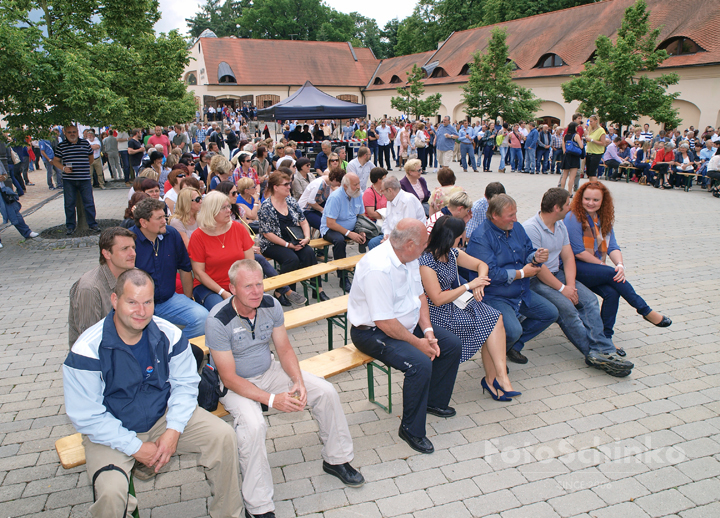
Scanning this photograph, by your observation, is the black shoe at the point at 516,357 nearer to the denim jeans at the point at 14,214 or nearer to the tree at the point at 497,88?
the denim jeans at the point at 14,214

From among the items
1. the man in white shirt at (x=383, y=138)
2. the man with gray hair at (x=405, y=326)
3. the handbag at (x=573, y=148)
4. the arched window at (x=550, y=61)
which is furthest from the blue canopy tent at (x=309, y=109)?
the arched window at (x=550, y=61)

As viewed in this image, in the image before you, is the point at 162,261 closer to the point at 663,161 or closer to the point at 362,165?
the point at 362,165

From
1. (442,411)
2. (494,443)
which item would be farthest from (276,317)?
(494,443)

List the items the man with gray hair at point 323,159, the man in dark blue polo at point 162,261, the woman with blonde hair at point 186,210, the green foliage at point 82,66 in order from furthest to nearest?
the man with gray hair at point 323,159, the green foliage at point 82,66, the woman with blonde hair at point 186,210, the man in dark blue polo at point 162,261

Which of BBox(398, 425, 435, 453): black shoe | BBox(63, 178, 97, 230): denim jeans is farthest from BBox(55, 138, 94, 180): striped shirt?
BBox(398, 425, 435, 453): black shoe

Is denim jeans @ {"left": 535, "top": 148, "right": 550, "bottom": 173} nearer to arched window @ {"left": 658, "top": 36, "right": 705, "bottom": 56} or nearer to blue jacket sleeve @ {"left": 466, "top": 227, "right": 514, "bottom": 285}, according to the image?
arched window @ {"left": 658, "top": 36, "right": 705, "bottom": 56}

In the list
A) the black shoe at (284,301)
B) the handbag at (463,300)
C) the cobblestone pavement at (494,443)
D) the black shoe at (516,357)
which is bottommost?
the cobblestone pavement at (494,443)

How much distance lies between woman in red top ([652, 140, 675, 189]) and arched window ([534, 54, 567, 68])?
1609cm

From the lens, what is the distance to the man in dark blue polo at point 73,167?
9.23 m

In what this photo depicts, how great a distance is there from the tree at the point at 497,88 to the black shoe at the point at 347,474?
2242cm

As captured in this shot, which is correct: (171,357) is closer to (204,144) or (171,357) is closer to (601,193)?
(601,193)

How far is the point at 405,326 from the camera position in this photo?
385 cm

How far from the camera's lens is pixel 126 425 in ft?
9.50

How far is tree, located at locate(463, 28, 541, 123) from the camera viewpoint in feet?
75.1
